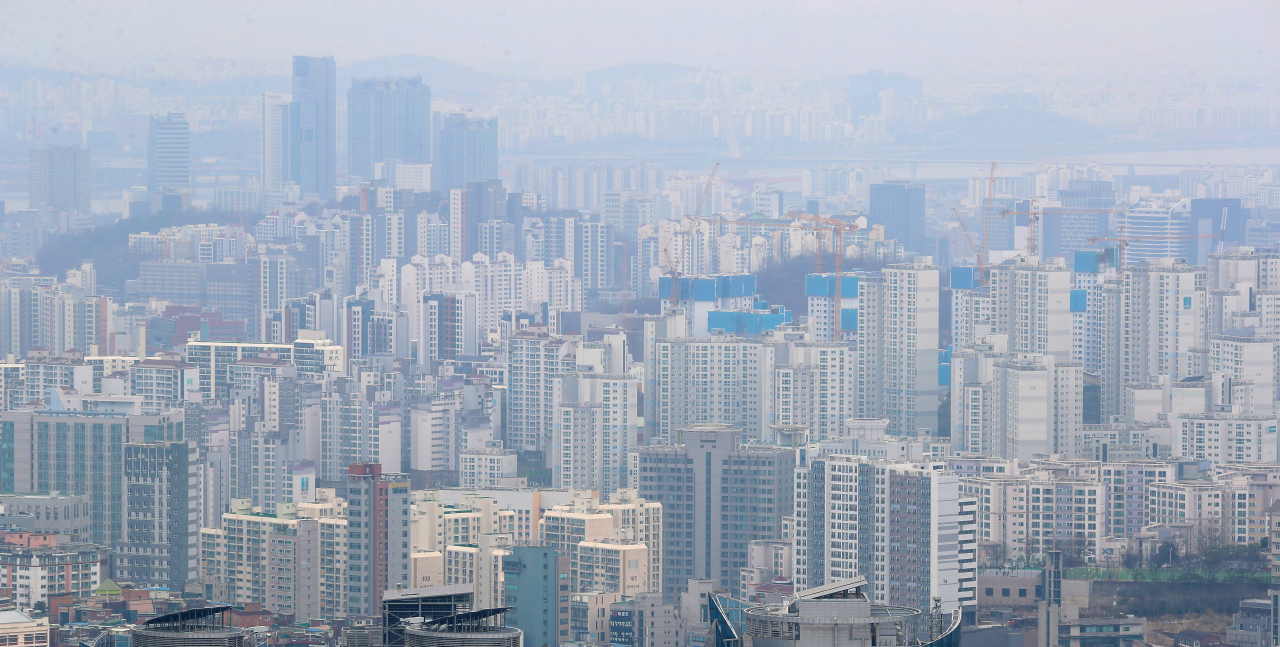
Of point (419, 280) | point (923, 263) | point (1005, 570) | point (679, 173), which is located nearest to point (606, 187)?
point (679, 173)

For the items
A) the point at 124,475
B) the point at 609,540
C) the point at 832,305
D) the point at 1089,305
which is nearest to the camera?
the point at 609,540

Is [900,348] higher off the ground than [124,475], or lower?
higher

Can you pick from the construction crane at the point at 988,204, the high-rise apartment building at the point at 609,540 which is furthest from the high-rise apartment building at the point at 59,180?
the high-rise apartment building at the point at 609,540

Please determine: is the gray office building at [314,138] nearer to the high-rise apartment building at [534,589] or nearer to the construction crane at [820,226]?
the construction crane at [820,226]

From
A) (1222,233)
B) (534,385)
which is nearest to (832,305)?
(534,385)

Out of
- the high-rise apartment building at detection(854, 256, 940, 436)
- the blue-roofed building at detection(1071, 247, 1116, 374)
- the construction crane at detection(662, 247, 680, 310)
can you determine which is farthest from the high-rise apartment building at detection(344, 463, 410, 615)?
the construction crane at detection(662, 247, 680, 310)

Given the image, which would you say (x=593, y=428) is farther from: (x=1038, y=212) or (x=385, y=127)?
(x=385, y=127)
